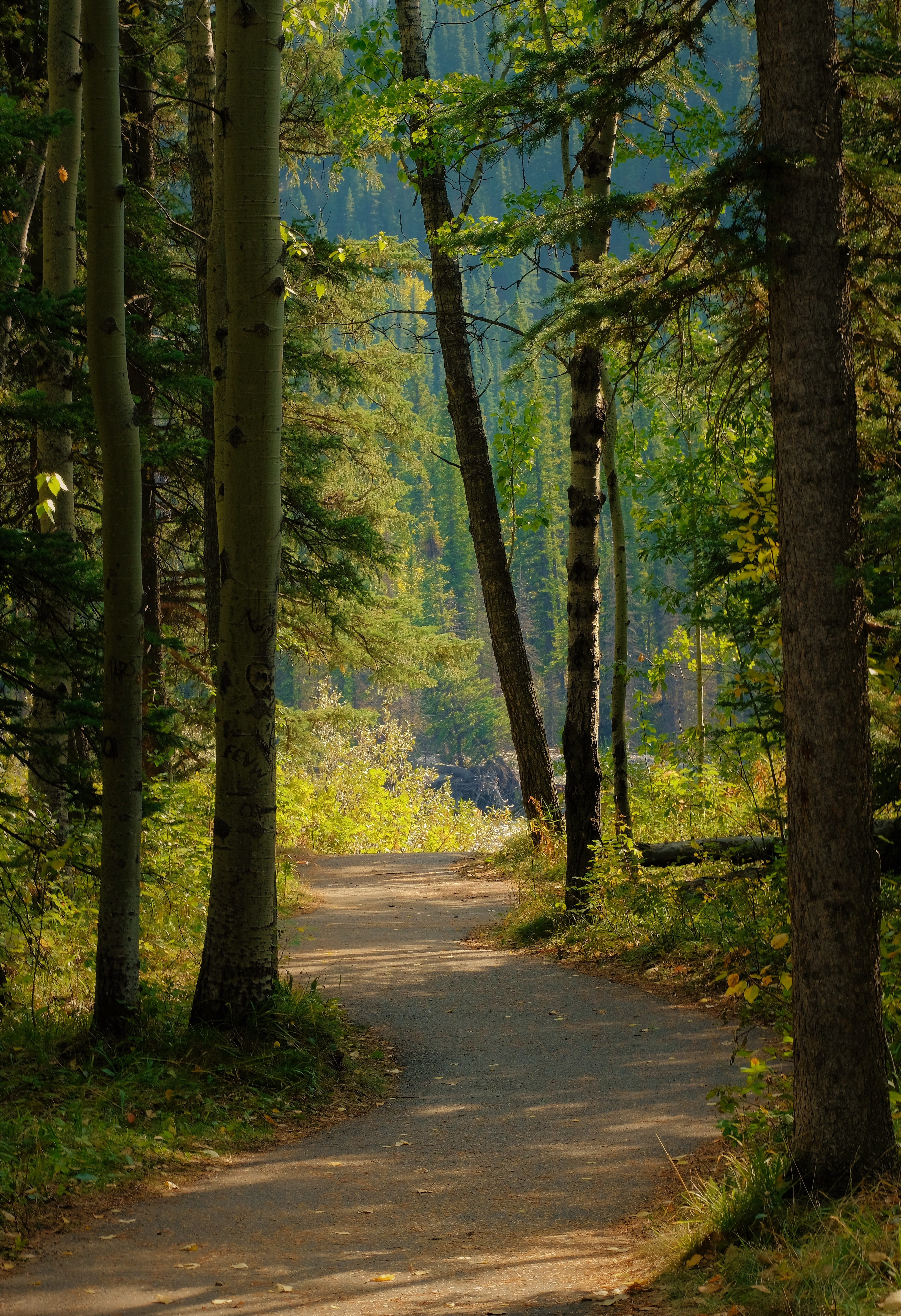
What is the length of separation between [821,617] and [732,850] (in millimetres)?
4746

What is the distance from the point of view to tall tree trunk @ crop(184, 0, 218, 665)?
7.97 meters

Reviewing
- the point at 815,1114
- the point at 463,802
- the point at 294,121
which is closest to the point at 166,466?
the point at 294,121

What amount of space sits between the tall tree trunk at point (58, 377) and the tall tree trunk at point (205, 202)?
80 centimetres

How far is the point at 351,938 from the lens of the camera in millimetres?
9336

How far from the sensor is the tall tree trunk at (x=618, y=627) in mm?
9312

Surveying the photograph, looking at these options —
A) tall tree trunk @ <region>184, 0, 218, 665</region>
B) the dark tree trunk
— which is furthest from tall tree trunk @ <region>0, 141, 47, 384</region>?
the dark tree trunk

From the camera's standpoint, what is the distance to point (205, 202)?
362 inches

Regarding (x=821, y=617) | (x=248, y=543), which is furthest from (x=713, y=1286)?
(x=248, y=543)

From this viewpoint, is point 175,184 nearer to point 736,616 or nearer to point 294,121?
point 294,121

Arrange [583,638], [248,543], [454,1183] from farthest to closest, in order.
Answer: [583,638] < [248,543] < [454,1183]

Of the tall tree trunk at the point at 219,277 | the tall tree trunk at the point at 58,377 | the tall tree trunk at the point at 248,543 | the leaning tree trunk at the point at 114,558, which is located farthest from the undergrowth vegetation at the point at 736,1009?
the tall tree trunk at the point at 58,377

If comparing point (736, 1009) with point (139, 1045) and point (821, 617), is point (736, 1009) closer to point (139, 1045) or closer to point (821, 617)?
point (139, 1045)

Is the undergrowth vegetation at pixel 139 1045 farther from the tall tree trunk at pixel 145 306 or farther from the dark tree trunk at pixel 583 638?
the dark tree trunk at pixel 583 638

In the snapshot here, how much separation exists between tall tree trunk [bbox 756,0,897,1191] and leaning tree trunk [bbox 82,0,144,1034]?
11.4ft
